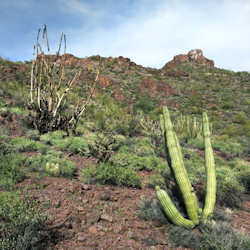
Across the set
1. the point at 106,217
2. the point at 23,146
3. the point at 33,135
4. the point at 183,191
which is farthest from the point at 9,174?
the point at 33,135

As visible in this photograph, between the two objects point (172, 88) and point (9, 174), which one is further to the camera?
point (172, 88)

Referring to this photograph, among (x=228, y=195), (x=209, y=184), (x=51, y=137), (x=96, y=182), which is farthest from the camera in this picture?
(x=51, y=137)

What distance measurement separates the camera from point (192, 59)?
4938 cm

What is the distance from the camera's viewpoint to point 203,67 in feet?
144

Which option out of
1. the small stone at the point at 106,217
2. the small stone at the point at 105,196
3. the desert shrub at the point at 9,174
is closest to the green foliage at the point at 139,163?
the small stone at the point at 105,196

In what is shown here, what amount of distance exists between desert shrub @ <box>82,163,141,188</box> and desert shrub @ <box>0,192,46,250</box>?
1767 mm

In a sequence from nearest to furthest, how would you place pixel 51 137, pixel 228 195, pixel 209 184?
1. pixel 209 184
2. pixel 228 195
3. pixel 51 137

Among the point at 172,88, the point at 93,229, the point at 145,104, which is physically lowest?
the point at 93,229

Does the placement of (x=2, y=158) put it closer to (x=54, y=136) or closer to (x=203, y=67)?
(x=54, y=136)

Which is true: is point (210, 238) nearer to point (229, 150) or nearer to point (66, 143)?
point (66, 143)

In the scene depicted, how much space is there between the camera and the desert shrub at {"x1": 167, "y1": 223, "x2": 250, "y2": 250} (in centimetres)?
250

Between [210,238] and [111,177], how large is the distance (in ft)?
8.48

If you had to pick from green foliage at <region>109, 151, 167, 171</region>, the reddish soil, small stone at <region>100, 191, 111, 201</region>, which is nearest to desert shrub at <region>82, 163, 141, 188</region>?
the reddish soil

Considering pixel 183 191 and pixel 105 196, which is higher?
pixel 183 191
